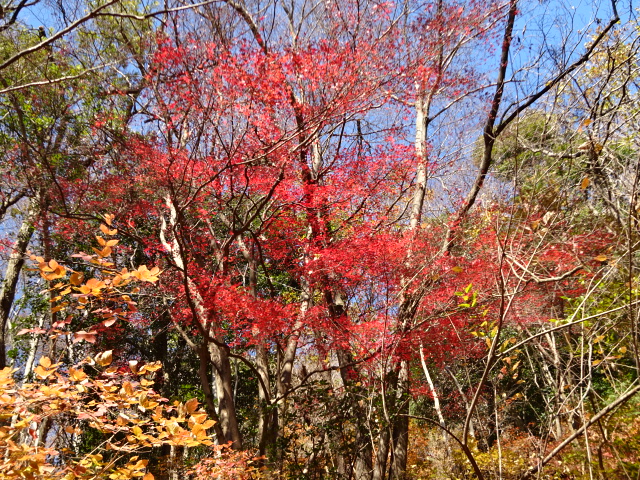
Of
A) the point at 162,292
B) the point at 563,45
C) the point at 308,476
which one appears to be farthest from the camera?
the point at 162,292

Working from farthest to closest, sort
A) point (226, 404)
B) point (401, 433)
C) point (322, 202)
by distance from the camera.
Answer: point (322, 202), point (226, 404), point (401, 433)

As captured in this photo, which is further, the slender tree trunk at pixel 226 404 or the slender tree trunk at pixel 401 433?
the slender tree trunk at pixel 226 404

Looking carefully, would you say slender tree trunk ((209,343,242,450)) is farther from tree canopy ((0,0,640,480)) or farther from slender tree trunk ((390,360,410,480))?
slender tree trunk ((390,360,410,480))

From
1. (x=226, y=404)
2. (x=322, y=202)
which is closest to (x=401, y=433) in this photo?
(x=226, y=404)

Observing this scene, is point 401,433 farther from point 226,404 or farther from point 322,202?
point 322,202

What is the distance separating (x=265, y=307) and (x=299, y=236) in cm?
223

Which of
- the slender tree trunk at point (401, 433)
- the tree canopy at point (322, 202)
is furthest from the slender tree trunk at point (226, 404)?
the slender tree trunk at point (401, 433)

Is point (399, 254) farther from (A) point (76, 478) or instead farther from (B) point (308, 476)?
(A) point (76, 478)

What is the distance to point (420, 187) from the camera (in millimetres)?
6562

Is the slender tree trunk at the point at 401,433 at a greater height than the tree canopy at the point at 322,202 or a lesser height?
lesser

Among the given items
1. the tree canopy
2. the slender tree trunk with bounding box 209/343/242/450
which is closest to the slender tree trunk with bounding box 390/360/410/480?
the tree canopy

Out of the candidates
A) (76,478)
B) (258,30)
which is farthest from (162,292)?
(76,478)

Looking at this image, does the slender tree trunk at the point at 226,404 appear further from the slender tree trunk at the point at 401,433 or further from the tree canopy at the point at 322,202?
the slender tree trunk at the point at 401,433

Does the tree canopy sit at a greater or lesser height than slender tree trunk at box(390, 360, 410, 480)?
greater
